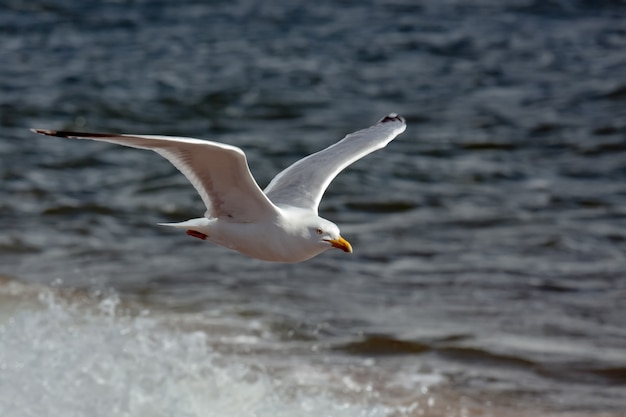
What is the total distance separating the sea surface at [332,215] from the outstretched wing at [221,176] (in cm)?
116

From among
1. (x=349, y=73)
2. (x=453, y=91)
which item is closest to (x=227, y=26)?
(x=349, y=73)

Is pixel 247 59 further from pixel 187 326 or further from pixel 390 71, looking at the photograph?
pixel 187 326

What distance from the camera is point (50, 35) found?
16109 millimetres

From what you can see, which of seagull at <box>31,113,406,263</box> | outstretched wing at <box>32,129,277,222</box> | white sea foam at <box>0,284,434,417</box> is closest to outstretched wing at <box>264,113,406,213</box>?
seagull at <box>31,113,406,263</box>

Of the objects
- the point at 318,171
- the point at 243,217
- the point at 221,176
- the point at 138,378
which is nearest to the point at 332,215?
the point at 318,171

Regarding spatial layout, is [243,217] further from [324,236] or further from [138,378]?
[138,378]

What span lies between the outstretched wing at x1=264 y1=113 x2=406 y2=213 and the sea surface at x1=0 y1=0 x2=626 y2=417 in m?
1.06

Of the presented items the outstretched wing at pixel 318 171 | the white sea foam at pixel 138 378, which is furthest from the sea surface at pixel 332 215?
the outstretched wing at pixel 318 171

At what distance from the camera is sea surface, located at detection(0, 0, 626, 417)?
603cm

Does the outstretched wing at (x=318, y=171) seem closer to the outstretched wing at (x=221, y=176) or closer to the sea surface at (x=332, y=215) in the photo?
the outstretched wing at (x=221, y=176)

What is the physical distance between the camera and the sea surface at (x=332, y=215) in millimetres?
6031

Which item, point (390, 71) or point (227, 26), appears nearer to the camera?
point (390, 71)

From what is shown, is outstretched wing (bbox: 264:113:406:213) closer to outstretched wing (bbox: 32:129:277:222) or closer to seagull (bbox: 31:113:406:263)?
seagull (bbox: 31:113:406:263)

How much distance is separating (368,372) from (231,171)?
77.7 inches
